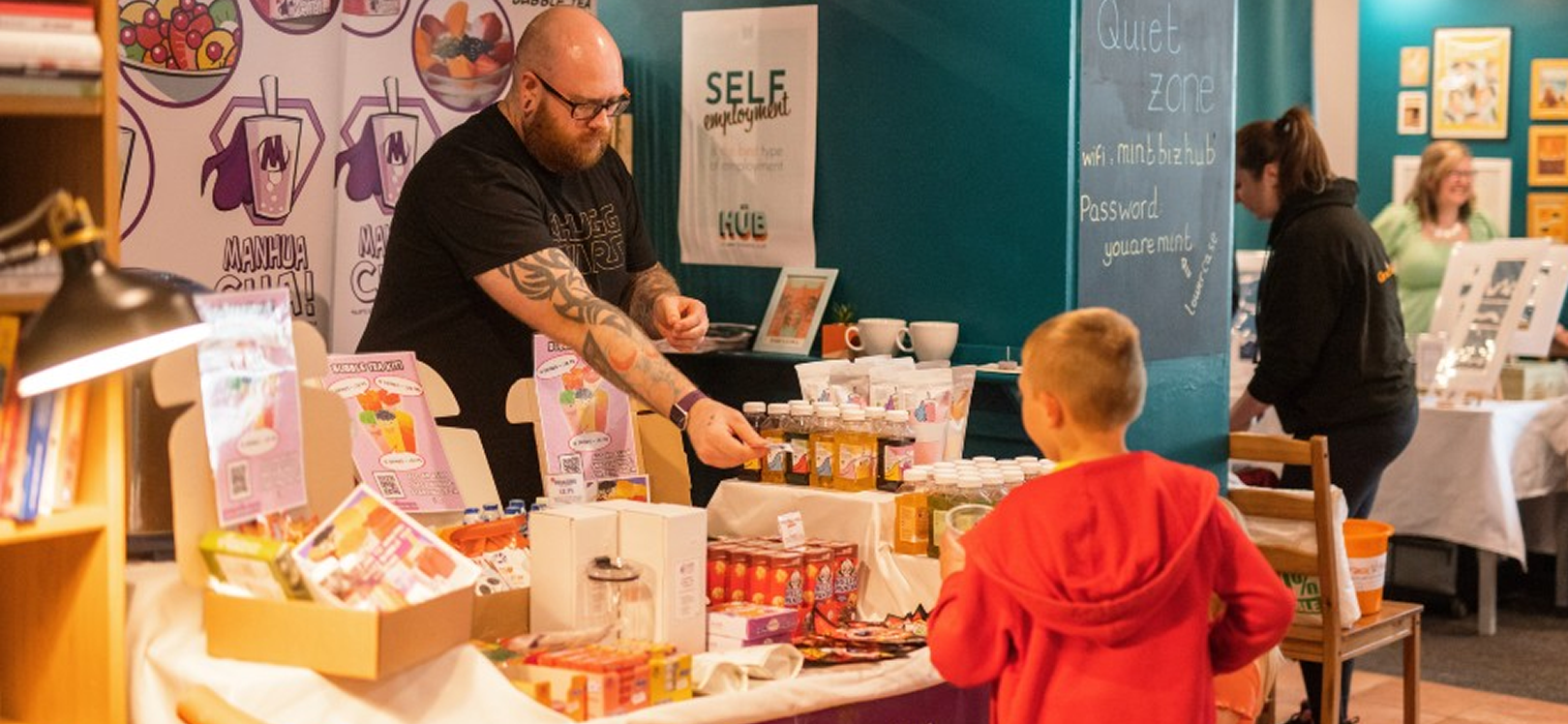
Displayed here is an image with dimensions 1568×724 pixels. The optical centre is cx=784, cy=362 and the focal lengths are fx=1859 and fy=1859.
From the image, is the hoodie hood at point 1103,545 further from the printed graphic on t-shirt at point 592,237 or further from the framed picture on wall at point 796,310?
the framed picture on wall at point 796,310

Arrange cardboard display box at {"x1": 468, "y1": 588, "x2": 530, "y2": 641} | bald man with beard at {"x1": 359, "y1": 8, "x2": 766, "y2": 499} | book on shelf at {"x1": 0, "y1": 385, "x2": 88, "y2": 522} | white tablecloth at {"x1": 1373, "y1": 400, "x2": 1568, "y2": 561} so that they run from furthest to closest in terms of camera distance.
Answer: white tablecloth at {"x1": 1373, "y1": 400, "x2": 1568, "y2": 561} → bald man with beard at {"x1": 359, "y1": 8, "x2": 766, "y2": 499} → cardboard display box at {"x1": 468, "y1": 588, "x2": 530, "y2": 641} → book on shelf at {"x1": 0, "y1": 385, "x2": 88, "y2": 522}

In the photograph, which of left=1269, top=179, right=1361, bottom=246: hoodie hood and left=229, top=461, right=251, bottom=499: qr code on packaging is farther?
left=1269, top=179, right=1361, bottom=246: hoodie hood

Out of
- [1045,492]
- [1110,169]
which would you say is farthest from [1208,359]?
[1045,492]

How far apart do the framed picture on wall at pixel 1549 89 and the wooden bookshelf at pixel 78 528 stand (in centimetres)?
810

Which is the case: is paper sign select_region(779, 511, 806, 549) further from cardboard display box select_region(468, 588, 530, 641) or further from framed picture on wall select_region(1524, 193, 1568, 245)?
framed picture on wall select_region(1524, 193, 1568, 245)

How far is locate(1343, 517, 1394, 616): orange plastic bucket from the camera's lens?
4785 mm

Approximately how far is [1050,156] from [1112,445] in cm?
198

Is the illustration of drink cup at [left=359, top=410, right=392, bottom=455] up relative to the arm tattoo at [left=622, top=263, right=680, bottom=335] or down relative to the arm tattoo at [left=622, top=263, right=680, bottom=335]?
down

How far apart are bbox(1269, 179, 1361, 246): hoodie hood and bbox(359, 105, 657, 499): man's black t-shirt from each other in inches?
97.0

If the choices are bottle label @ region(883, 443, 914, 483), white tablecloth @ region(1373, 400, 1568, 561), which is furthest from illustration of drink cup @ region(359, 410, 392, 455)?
white tablecloth @ region(1373, 400, 1568, 561)

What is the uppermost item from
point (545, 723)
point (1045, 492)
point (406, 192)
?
point (406, 192)

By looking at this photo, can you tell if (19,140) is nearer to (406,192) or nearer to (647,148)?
(406,192)

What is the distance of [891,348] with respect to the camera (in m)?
4.82

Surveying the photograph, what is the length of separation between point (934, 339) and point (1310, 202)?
4.84ft
